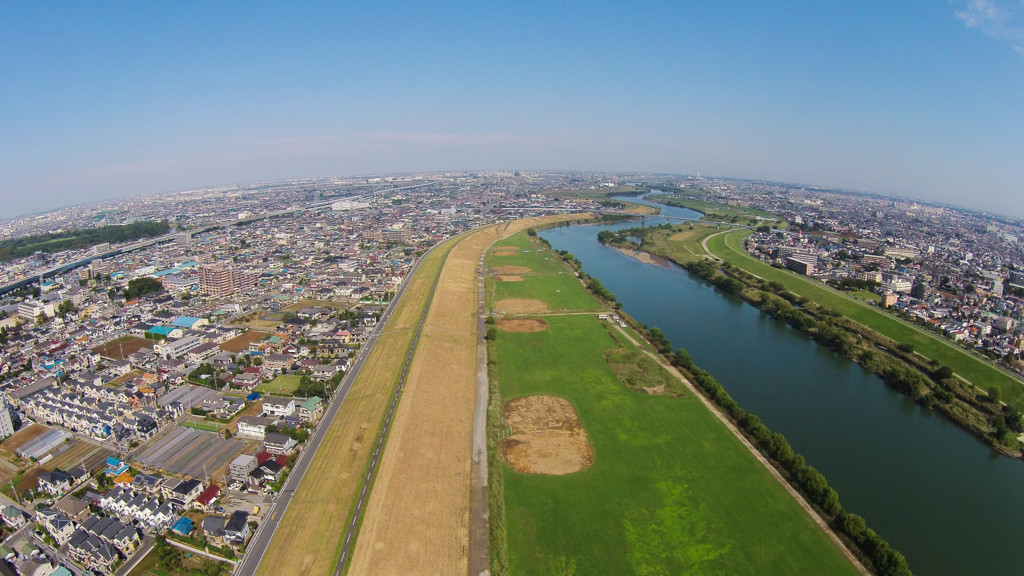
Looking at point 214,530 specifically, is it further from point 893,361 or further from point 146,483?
point 893,361

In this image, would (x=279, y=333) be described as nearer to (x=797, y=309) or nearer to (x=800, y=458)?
(x=800, y=458)

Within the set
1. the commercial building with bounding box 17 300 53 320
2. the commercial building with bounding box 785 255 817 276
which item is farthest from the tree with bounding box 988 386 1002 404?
the commercial building with bounding box 17 300 53 320

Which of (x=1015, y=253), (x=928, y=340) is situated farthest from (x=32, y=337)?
(x=1015, y=253)

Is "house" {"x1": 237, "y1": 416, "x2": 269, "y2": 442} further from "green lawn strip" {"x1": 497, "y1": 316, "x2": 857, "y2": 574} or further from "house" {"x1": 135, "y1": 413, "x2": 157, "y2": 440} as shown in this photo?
"green lawn strip" {"x1": 497, "y1": 316, "x2": 857, "y2": 574}

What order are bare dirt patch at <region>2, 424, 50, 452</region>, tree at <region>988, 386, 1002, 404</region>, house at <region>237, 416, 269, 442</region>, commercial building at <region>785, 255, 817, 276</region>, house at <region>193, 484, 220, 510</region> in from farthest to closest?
commercial building at <region>785, 255, 817, 276</region>
tree at <region>988, 386, 1002, 404</region>
house at <region>237, 416, 269, 442</region>
bare dirt patch at <region>2, 424, 50, 452</region>
house at <region>193, 484, 220, 510</region>

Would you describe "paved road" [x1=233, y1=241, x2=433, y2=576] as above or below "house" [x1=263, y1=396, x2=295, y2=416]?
below

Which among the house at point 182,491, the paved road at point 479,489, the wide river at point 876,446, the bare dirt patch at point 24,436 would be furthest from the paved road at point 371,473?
the wide river at point 876,446

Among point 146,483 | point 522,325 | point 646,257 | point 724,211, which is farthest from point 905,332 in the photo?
point 724,211
